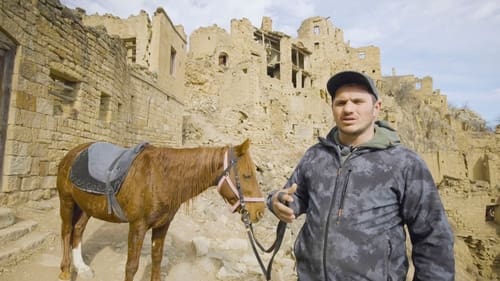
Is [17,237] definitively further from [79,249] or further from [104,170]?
[104,170]

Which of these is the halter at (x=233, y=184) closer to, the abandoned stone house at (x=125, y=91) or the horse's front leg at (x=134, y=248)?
the horse's front leg at (x=134, y=248)

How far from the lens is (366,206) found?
1438mm

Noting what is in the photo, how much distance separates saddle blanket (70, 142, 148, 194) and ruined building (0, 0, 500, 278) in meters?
2.18

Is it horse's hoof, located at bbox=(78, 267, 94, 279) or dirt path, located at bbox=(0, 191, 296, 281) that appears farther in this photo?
dirt path, located at bbox=(0, 191, 296, 281)

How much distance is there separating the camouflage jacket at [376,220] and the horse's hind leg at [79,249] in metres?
3.21

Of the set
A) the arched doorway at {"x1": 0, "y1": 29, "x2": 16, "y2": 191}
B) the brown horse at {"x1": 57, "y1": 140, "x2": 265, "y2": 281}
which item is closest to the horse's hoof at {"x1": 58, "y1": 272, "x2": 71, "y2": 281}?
the brown horse at {"x1": 57, "y1": 140, "x2": 265, "y2": 281}

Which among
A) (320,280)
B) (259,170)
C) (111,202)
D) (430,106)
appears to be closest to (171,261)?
(111,202)

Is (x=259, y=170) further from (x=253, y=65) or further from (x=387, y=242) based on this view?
(x=387, y=242)

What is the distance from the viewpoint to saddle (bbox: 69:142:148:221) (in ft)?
9.48

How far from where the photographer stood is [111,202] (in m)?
2.88

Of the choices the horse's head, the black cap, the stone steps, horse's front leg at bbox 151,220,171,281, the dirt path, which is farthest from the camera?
the dirt path

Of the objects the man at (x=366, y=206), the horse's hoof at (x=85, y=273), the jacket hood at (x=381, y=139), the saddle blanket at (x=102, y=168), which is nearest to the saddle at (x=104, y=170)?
the saddle blanket at (x=102, y=168)

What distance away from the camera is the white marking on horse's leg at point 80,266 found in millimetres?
3375

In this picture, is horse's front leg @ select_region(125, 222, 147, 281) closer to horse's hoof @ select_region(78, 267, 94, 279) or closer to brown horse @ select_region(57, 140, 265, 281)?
brown horse @ select_region(57, 140, 265, 281)
